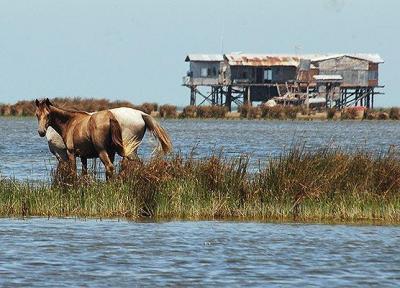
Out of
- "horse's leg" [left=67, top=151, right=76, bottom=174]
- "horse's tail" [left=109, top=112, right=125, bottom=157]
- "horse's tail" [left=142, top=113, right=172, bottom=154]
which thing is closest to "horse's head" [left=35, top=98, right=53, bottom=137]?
"horse's leg" [left=67, top=151, right=76, bottom=174]

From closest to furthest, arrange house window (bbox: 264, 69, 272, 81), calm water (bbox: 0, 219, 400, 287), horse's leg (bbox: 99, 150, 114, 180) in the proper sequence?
calm water (bbox: 0, 219, 400, 287) < horse's leg (bbox: 99, 150, 114, 180) < house window (bbox: 264, 69, 272, 81)

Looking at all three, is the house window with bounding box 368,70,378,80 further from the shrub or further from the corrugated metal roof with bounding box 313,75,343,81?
the shrub

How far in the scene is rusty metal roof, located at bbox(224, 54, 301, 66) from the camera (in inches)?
4943

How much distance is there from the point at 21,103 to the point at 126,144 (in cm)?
9027

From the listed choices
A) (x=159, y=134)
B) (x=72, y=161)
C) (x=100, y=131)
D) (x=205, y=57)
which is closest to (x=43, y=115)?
(x=100, y=131)

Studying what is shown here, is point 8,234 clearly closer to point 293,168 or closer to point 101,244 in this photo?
point 101,244

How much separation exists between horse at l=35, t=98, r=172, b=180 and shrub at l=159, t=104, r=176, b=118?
86.0m

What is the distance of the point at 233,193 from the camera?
833 inches

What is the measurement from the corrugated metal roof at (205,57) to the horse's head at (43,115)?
340ft

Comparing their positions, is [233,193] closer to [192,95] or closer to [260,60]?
[260,60]

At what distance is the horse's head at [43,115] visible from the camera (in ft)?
80.4

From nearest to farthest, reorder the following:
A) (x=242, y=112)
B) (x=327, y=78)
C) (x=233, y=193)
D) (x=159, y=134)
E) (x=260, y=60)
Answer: (x=233, y=193)
(x=159, y=134)
(x=242, y=112)
(x=260, y=60)
(x=327, y=78)

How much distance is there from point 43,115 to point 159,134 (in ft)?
7.68

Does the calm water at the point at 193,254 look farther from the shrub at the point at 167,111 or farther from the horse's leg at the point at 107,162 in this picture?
the shrub at the point at 167,111
